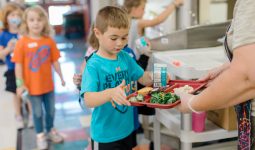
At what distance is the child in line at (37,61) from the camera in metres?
2.33

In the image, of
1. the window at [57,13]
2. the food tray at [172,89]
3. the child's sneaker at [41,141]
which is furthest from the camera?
the window at [57,13]

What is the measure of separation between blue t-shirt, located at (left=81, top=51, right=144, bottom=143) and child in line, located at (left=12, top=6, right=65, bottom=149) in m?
0.99

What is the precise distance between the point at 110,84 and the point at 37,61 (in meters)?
1.12

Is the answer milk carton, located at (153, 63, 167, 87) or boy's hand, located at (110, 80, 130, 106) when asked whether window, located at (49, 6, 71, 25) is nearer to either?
milk carton, located at (153, 63, 167, 87)

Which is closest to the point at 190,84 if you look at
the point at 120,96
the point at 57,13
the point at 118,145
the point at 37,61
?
the point at 120,96

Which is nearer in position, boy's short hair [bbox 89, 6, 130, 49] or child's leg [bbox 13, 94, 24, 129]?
boy's short hair [bbox 89, 6, 130, 49]

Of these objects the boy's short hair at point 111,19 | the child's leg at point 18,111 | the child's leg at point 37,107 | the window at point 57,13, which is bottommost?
the child's leg at point 18,111

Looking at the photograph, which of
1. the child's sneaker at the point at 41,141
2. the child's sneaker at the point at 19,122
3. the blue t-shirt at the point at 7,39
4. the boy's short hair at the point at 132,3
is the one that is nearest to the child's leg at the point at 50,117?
the child's sneaker at the point at 41,141

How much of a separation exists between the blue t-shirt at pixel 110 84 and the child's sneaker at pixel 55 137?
113cm

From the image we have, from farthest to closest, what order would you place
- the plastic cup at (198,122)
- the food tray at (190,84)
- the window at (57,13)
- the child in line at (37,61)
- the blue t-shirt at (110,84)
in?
1. the window at (57,13)
2. the child in line at (37,61)
3. the plastic cup at (198,122)
4. the blue t-shirt at (110,84)
5. the food tray at (190,84)

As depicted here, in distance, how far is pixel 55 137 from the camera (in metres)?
2.58

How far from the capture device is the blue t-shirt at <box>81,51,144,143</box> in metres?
1.40

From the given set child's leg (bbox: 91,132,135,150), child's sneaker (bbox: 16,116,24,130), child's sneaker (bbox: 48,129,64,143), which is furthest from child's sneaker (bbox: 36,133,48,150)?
child's leg (bbox: 91,132,135,150)

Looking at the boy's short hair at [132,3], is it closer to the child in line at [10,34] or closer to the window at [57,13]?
the child in line at [10,34]
